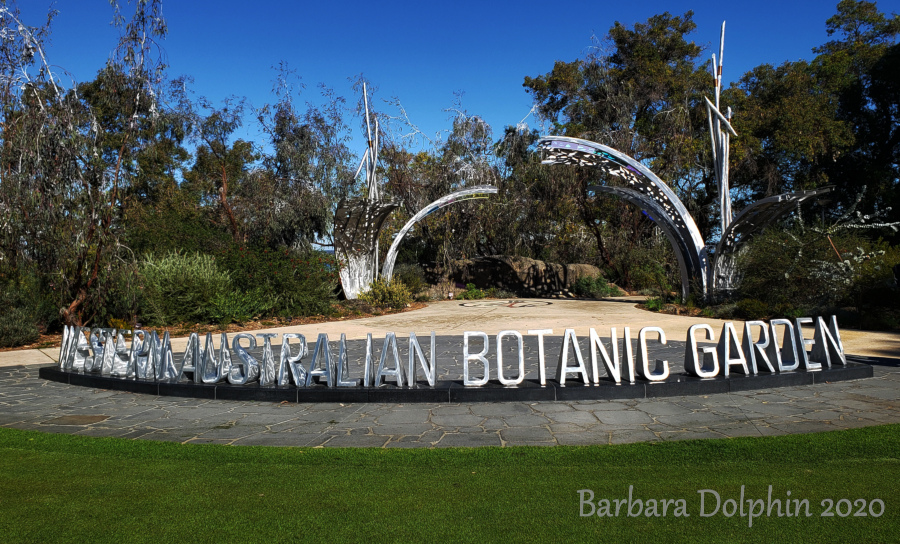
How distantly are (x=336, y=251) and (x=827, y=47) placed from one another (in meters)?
26.4

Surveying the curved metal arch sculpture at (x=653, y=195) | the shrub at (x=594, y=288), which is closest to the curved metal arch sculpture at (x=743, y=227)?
the curved metal arch sculpture at (x=653, y=195)

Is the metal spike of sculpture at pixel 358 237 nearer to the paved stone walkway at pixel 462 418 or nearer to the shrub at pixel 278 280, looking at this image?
the shrub at pixel 278 280

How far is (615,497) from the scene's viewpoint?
3.40m

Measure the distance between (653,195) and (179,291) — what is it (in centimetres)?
1201

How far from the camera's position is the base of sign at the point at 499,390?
19.8 ft

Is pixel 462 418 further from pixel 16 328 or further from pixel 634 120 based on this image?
pixel 634 120

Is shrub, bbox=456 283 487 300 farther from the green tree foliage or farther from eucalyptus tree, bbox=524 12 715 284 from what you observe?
the green tree foliage

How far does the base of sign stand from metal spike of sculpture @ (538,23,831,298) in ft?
29.4

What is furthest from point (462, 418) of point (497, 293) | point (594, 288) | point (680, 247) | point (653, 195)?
point (594, 288)

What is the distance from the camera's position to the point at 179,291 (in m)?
13.4

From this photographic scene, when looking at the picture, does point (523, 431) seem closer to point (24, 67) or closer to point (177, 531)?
point (177, 531)

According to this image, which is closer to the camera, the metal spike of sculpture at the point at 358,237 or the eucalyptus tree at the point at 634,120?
the metal spike of sculpture at the point at 358,237

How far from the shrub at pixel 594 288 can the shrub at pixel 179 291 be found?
42.3 ft

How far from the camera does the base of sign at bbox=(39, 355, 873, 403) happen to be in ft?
19.8
